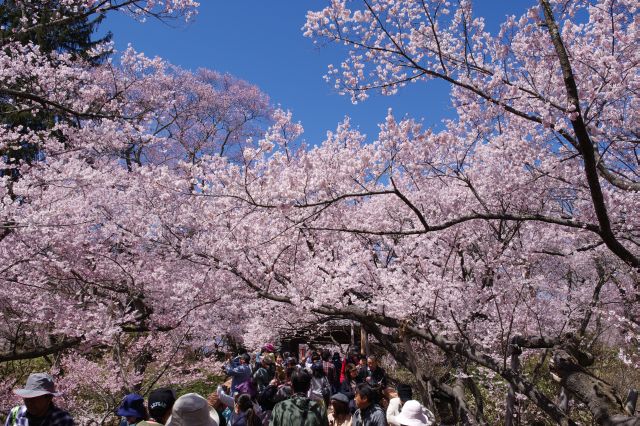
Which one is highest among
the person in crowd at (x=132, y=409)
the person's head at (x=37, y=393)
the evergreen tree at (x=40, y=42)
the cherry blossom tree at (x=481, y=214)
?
the evergreen tree at (x=40, y=42)

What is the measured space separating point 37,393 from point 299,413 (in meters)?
1.96

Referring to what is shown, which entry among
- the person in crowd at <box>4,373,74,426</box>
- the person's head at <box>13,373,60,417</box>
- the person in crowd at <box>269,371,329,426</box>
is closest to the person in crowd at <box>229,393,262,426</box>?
the person in crowd at <box>269,371,329,426</box>

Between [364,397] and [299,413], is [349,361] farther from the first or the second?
[299,413]

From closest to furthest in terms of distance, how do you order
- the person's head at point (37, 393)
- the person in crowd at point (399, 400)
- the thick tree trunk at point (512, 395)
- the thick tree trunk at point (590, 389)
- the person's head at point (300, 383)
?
1. the person's head at point (37, 393)
2. the person's head at point (300, 383)
3. the thick tree trunk at point (590, 389)
4. the person in crowd at point (399, 400)
5. the thick tree trunk at point (512, 395)

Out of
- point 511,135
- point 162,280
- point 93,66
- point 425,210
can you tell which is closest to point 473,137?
point 511,135

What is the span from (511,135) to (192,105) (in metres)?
15.2

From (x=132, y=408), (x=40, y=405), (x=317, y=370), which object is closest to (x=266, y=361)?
(x=317, y=370)

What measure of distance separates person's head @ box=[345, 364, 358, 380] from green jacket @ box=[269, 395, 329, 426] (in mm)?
4304

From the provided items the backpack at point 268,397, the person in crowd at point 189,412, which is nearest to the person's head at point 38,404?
the person in crowd at point 189,412

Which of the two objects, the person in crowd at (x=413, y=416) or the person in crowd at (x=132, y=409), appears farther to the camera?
the person in crowd at (x=413, y=416)

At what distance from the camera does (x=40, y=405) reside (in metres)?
3.04

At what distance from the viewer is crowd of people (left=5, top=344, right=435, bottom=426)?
2.99 metres

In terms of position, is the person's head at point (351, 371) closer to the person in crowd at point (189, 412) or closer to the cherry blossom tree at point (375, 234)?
the cherry blossom tree at point (375, 234)

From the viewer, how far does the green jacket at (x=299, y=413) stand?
3951 millimetres
